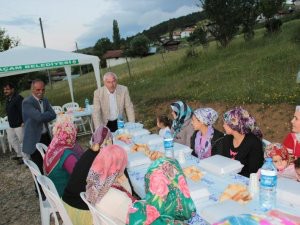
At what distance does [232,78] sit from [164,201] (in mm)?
9371

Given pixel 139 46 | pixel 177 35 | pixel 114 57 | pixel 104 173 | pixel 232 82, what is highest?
pixel 177 35

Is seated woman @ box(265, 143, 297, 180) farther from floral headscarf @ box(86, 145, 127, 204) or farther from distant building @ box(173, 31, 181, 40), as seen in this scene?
distant building @ box(173, 31, 181, 40)

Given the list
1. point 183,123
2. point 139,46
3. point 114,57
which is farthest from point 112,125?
point 114,57

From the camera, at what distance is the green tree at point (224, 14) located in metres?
15.0

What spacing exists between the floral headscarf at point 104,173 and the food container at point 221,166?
91cm

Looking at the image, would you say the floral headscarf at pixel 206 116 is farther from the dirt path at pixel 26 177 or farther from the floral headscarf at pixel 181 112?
the dirt path at pixel 26 177

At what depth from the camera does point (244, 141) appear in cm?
323

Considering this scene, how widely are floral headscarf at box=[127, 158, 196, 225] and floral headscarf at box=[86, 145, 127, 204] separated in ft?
1.54

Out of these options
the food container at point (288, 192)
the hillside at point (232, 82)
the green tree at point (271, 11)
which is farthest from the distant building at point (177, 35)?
the food container at point (288, 192)

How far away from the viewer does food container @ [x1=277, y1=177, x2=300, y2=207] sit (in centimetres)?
204

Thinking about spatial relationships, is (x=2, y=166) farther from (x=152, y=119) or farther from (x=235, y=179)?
(x=235, y=179)

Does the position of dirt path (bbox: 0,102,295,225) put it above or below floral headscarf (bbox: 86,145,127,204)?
below

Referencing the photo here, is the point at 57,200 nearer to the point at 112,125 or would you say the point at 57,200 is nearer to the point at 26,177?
the point at 112,125

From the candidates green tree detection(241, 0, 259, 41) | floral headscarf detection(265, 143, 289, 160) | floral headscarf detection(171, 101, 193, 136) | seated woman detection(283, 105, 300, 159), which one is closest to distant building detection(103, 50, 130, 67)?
green tree detection(241, 0, 259, 41)
